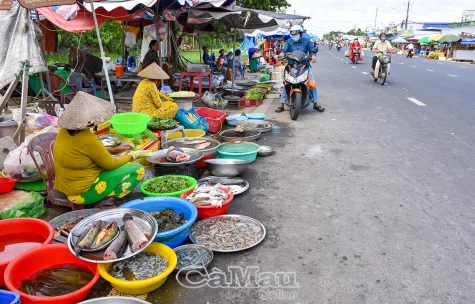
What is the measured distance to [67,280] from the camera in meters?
2.78

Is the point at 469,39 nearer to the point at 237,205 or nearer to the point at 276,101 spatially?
the point at 276,101

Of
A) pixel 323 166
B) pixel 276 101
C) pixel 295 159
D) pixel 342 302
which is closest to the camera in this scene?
pixel 342 302

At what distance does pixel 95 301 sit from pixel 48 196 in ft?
6.74

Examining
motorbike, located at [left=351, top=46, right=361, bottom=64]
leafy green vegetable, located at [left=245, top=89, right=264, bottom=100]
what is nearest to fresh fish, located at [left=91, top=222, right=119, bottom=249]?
leafy green vegetable, located at [left=245, top=89, right=264, bottom=100]

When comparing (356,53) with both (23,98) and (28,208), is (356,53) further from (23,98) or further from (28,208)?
(28,208)

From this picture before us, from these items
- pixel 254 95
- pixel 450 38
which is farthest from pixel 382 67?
pixel 450 38

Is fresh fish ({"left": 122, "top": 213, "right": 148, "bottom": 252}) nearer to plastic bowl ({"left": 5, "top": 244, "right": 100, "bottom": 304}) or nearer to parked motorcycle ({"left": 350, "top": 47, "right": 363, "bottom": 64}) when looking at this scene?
plastic bowl ({"left": 5, "top": 244, "right": 100, "bottom": 304})

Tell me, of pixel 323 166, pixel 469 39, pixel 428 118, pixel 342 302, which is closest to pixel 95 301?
pixel 342 302

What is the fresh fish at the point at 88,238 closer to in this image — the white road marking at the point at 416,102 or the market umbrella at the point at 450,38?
the white road marking at the point at 416,102

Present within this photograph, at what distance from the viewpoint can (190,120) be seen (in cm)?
627

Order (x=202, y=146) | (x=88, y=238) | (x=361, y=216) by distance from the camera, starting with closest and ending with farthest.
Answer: (x=88, y=238)
(x=361, y=216)
(x=202, y=146)

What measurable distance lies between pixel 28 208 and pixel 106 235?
5.07 feet

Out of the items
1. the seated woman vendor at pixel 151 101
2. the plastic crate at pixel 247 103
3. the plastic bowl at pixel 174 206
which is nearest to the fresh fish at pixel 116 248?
the plastic bowl at pixel 174 206

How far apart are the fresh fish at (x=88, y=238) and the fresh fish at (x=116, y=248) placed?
0.19 m
